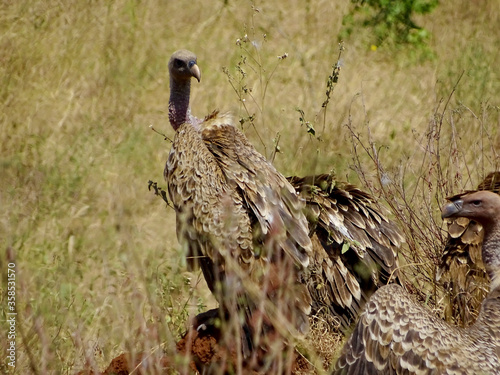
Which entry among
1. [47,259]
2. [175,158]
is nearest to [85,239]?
[47,259]

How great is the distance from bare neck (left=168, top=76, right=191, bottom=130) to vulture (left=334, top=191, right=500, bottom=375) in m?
2.20

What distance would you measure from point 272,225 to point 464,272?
1205 millimetres

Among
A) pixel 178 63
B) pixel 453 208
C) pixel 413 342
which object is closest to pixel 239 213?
pixel 453 208

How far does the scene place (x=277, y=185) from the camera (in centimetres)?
537

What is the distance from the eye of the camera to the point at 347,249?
5.55m

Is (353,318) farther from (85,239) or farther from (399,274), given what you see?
(85,239)

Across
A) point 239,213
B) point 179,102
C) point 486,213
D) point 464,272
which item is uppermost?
point 179,102

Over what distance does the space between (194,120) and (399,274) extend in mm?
1851

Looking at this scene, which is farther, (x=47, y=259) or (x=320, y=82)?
(x=320, y=82)

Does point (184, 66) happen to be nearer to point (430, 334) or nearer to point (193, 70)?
point (193, 70)

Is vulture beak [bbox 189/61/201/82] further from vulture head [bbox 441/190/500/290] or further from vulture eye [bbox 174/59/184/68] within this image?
vulture head [bbox 441/190/500/290]

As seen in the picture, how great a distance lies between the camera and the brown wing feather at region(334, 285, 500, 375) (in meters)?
4.19

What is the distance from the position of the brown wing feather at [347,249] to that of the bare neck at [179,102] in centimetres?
102

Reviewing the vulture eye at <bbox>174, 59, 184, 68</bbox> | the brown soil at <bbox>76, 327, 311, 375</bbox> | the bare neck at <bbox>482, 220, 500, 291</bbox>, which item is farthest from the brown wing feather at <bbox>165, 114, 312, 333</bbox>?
the bare neck at <bbox>482, 220, 500, 291</bbox>
